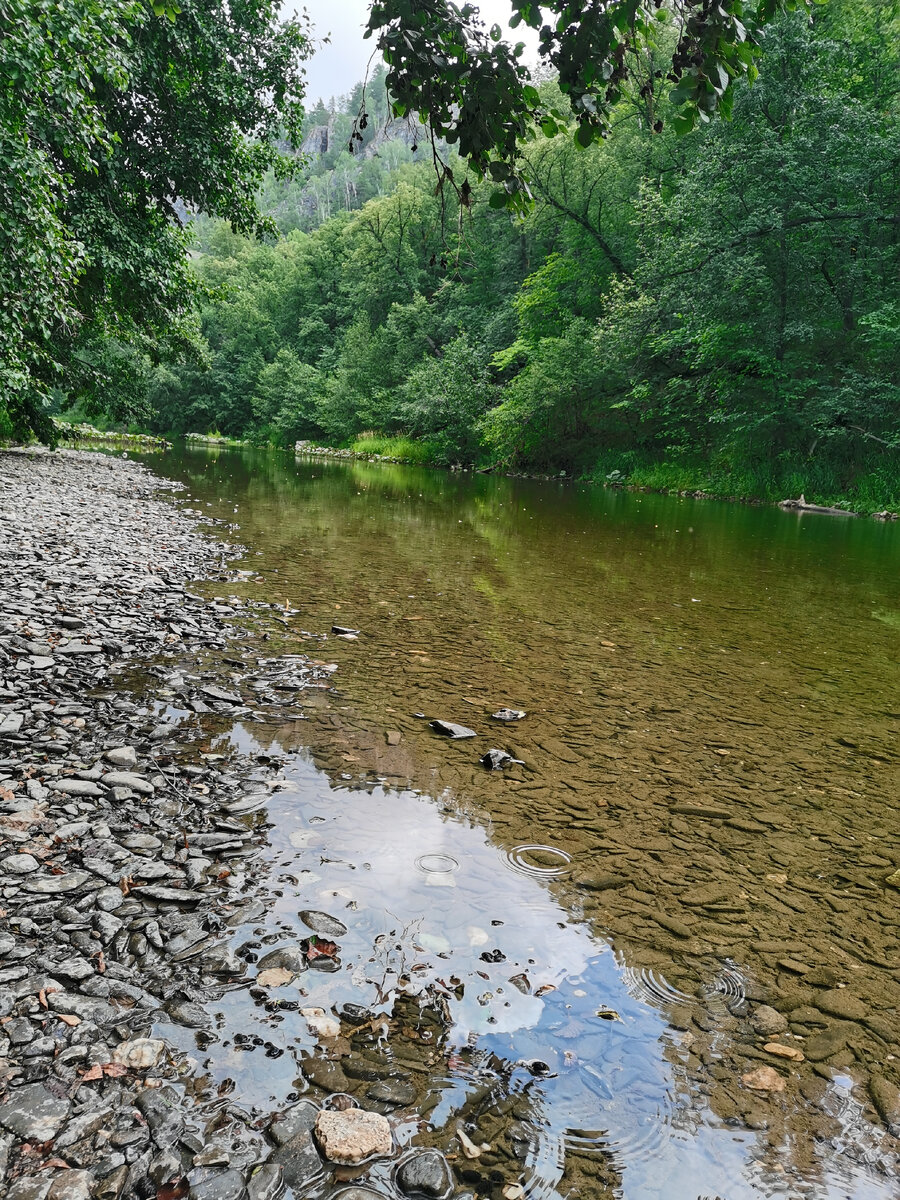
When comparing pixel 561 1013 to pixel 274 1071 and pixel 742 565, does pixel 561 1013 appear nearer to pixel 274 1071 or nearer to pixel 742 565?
pixel 274 1071

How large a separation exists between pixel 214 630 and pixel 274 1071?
498 cm

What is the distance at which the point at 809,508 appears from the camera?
79.4ft

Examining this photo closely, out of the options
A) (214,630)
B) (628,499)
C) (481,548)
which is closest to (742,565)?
(481,548)

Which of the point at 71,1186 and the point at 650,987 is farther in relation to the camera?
the point at 650,987

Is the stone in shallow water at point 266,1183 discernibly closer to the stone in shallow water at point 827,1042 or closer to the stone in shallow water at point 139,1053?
the stone in shallow water at point 139,1053

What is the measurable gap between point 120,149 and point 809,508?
22716mm

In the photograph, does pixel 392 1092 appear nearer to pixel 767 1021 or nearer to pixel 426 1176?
pixel 426 1176

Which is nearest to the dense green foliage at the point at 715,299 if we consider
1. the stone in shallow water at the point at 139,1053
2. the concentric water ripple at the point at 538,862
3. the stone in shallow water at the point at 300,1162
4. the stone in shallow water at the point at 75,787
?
the concentric water ripple at the point at 538,862

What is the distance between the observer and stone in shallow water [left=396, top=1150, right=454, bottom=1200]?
1.82m

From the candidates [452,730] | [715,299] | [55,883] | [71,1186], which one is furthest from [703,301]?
[71,1186]

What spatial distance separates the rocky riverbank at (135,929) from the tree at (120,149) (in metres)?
4.74

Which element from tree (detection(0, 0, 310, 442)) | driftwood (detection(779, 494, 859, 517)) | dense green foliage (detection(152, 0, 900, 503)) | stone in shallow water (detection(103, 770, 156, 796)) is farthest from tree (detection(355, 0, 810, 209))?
driftwood (detection(779, 494, 859, 517))

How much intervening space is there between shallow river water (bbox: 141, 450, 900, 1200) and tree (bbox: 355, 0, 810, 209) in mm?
3200

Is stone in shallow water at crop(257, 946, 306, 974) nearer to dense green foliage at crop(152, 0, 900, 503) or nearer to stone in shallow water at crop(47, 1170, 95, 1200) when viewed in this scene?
stone in shallow water at crop(47, 1170, 95, 1200)
